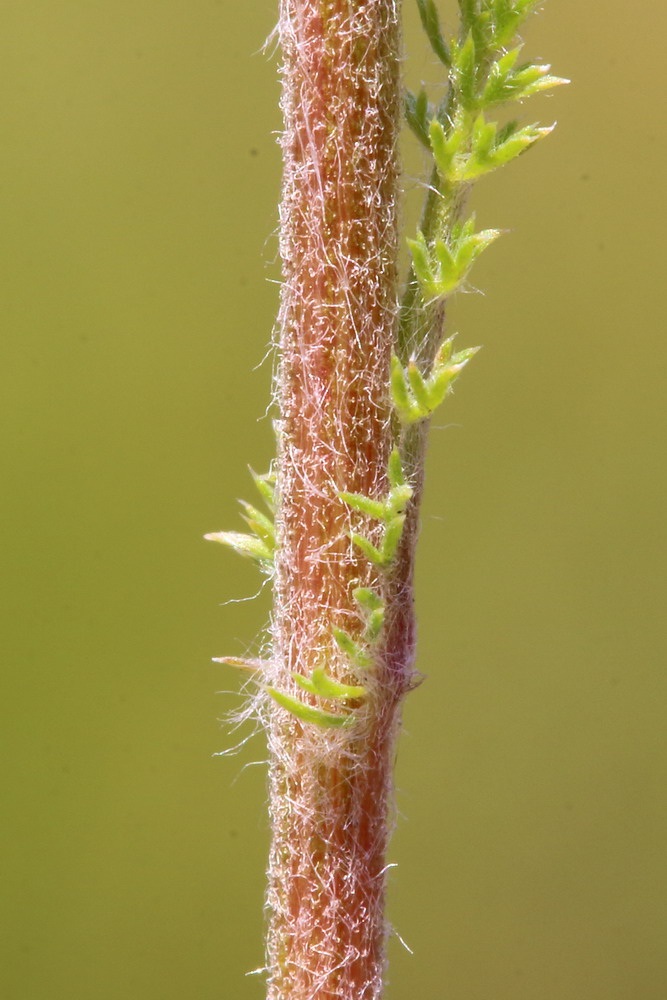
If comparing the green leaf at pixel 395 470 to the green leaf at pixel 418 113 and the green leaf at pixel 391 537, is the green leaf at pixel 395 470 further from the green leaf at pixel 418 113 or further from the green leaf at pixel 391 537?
the green leaf at pixel 418 113

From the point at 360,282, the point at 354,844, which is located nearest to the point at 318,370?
the point at 360,282

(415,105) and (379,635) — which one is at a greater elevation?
(415,105)

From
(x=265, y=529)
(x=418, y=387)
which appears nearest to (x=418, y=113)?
(x=418, y=387)

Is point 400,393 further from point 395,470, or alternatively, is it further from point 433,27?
point 433,27

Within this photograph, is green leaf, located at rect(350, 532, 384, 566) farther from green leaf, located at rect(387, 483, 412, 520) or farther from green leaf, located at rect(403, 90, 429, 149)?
green leaf, located at rect(403, 90, 429, 149)

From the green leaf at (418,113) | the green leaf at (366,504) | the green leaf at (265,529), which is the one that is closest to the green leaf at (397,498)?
the green leaf at (366,504)

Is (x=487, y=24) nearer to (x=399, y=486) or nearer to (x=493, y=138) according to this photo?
(x=493, y=138)
